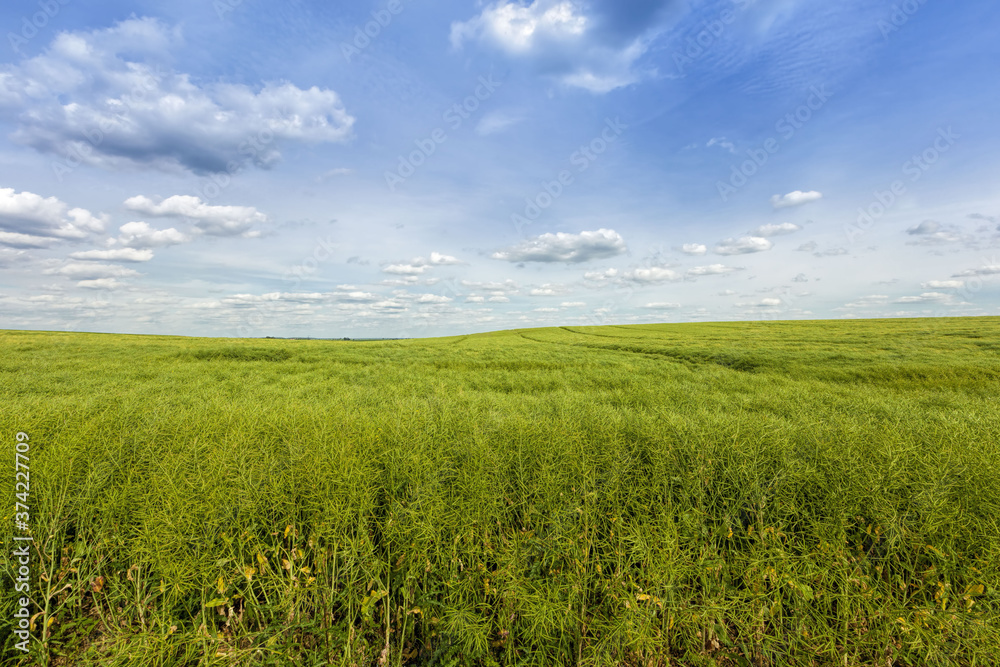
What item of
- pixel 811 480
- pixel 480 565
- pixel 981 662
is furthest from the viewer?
pixel 811 480

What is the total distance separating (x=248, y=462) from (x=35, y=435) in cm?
336

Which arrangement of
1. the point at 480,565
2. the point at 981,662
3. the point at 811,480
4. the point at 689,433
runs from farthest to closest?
the point at 689,433, the point at 811,480, the point at 480,565, the point at 981,662

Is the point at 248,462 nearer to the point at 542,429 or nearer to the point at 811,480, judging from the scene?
the point at 542,429

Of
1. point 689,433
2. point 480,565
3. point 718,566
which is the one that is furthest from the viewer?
point 689,433

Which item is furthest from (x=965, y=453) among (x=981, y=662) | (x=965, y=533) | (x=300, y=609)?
(x=300, y=609)

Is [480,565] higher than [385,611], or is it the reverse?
[480,565]

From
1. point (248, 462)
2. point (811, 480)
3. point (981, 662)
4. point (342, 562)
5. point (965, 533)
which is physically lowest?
point (981, 662)

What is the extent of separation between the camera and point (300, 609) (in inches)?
157

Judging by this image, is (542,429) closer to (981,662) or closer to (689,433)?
(689,433)

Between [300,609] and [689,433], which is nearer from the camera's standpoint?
[300,609]

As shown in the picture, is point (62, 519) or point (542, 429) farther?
point (542, 429)

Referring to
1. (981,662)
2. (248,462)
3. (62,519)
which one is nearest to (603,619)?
(981,662)

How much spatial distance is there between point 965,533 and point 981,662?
1196mm

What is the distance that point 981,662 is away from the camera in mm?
3436
